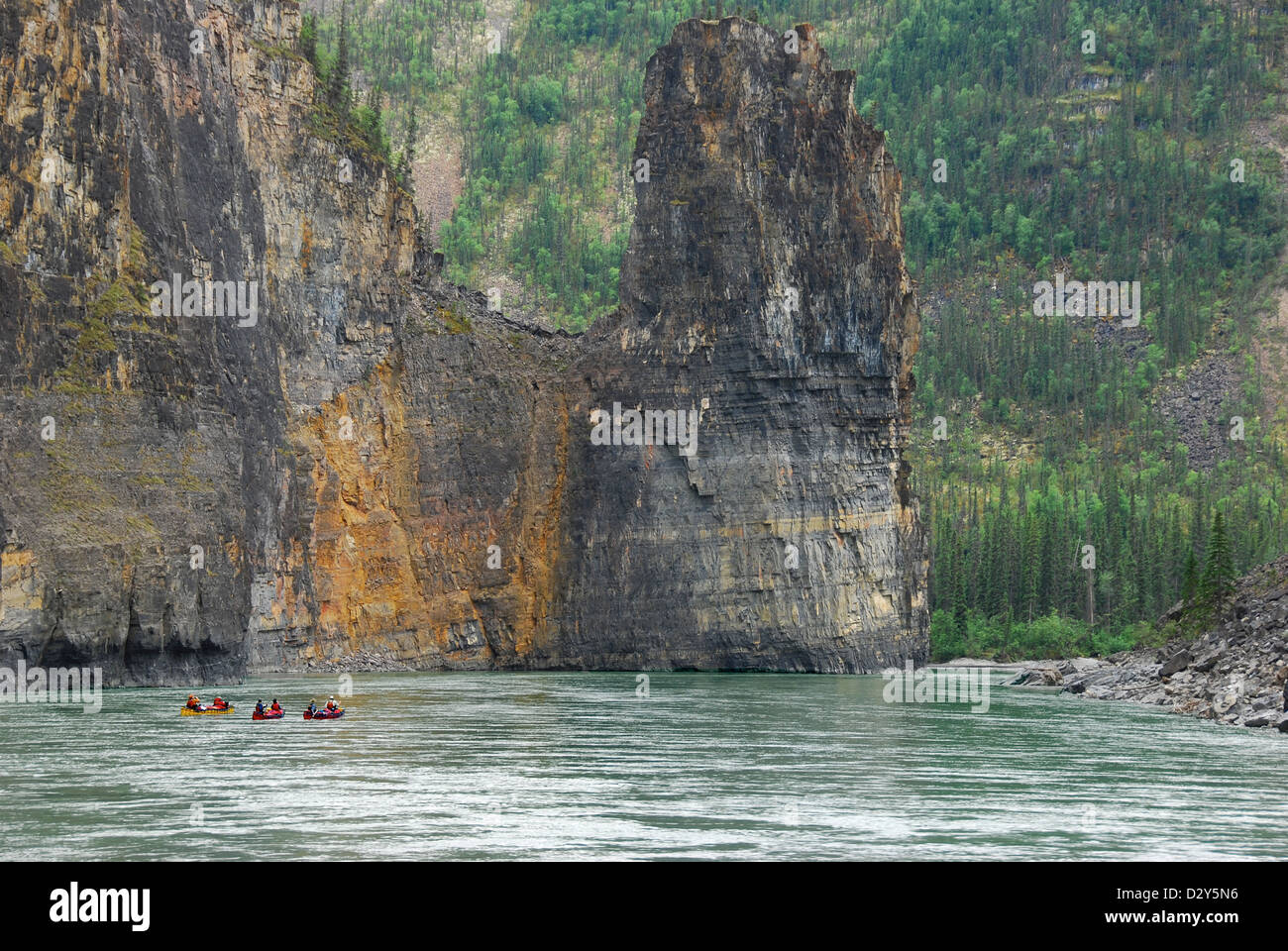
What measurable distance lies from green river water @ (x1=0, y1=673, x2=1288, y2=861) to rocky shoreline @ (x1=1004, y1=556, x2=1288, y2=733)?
2.15m

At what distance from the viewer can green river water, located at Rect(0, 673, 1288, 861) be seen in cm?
3328

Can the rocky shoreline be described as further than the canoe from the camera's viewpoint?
Yes

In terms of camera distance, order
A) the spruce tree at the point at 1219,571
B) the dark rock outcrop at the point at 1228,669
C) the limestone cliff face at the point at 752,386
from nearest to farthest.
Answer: the dark rock outcrop at the point at 1228,669
the spruce tree at the point at 1219,571
the limestone cliff face at the point at 752,386

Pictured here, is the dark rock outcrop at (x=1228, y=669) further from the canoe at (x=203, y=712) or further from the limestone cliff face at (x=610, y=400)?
the canoe at (x=203, y=712)

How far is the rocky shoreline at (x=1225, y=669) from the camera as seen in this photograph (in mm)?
62891

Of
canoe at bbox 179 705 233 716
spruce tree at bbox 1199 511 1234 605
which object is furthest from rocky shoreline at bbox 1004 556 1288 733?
canoe at bbox 179 705 233 716

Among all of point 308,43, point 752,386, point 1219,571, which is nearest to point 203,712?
point 752,386

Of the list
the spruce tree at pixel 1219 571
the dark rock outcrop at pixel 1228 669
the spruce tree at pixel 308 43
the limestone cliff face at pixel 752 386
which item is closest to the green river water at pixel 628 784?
the dark rock outcrop at pixel 1228 669

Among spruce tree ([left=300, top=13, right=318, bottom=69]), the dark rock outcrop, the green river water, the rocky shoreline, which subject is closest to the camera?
the green river water

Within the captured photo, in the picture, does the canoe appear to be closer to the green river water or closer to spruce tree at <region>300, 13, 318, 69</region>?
the green river water

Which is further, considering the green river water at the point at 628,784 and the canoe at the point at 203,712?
the canoe at the point at 203,712

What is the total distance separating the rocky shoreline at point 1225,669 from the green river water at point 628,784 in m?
2.15

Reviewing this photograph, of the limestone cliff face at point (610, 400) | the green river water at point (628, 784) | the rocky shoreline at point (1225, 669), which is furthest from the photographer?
the limestone cliff face at point (610, 400)

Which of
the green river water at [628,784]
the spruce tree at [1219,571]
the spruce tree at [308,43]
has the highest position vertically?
the spruce tree at [308,43]
